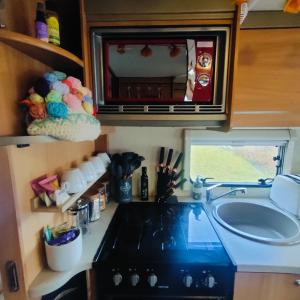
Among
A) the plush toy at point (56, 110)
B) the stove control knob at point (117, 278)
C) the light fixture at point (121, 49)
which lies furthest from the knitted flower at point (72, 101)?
the stove control knob at point (117, 278)

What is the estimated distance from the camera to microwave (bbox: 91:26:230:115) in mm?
940

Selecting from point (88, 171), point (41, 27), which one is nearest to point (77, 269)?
point (88, 171)

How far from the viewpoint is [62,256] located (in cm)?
80

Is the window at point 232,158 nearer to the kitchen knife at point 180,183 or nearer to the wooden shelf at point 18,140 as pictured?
the kitchen knife at point 180,183

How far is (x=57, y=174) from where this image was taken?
0.95 m

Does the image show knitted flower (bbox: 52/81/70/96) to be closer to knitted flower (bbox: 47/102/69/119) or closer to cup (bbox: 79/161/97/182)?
knitted flower (bbox: 47/102/69/119)

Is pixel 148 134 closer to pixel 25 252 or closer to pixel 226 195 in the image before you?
pixel 226 195

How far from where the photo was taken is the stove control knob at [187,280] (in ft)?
2.87

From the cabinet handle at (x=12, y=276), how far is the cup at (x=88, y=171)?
0.43m

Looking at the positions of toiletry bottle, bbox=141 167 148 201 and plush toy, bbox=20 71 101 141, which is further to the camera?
toiletry bottle, bbox=141 167 148 201

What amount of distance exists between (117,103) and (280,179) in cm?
119

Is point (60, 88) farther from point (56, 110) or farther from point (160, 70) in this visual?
point (160, 70)

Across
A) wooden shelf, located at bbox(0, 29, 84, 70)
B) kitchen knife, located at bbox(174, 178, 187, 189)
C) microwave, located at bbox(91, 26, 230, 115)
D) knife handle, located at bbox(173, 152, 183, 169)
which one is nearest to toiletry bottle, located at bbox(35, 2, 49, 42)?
wooden shelf, located at bbox(0, 29, 84, 70)

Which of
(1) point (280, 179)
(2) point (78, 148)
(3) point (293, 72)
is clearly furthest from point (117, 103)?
(1) point (280, 179)
